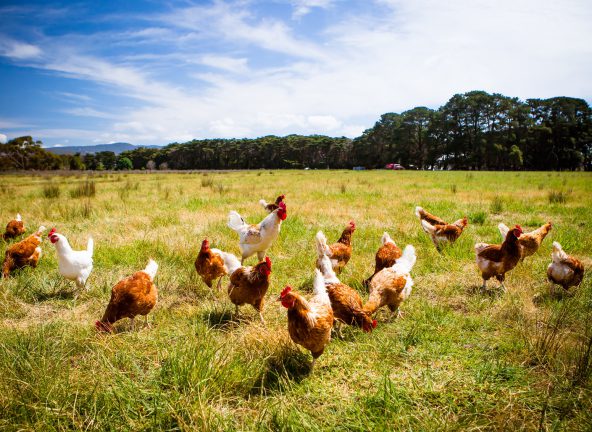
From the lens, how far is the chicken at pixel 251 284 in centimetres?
334

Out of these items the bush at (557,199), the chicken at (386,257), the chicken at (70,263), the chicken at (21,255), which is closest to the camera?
the chicken at (70,263)

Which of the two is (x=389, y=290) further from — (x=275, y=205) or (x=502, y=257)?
(x=275, y=205)

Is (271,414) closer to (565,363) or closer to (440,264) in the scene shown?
(565,363)

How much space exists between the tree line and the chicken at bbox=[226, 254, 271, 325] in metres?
55.4

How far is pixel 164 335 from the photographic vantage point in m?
3.00

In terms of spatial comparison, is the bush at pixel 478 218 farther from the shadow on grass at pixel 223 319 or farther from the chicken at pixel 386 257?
the shadow on grass at pixel 223 319

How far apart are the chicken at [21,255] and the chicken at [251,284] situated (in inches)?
141

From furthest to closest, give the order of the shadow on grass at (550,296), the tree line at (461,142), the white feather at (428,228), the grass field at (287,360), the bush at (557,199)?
the tree line at (461,142)
the bush at (557,199)
the white feather at (428,228)
the shadow on grass at (550,296)
the grass field at (287,360)

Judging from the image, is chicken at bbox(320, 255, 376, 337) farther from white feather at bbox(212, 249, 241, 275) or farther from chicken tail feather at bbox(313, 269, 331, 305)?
white feather at bbox(212, 249, 241, 275)

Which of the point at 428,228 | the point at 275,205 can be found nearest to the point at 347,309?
the point at 275,205

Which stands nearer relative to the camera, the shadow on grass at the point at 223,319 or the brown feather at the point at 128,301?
the brown feather at the point at 128,301

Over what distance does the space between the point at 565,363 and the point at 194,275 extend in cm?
426

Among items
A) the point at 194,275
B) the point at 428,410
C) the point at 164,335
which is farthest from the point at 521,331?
the point at 194,275

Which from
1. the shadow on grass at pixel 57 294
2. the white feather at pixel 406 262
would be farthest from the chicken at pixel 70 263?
the white feather at pixel 406 262
